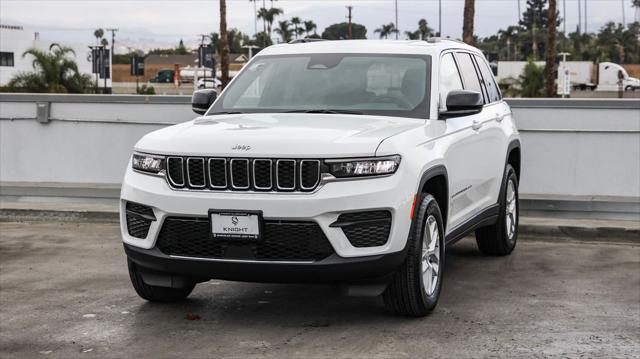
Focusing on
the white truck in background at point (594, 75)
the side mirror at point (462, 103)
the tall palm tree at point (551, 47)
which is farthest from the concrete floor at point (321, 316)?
the white truck in background at point (594, 75)

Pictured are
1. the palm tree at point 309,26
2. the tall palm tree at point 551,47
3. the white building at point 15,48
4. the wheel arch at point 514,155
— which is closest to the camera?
the wheel arch at point 514,155

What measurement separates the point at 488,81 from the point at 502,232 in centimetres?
139

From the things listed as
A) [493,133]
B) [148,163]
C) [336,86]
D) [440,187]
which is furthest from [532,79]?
[148,163]

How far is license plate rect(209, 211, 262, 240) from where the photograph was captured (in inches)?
243

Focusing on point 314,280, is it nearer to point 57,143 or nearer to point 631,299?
point 631,299

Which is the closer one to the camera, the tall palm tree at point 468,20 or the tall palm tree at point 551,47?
the tall palm tree at point 468,20

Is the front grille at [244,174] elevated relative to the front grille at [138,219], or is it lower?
elevated

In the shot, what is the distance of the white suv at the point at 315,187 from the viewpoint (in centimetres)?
617

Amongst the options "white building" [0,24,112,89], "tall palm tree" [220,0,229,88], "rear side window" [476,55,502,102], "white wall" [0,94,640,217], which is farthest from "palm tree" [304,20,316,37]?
"rear side window" [476,55,502,102]

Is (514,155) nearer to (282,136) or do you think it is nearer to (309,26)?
(282,136)

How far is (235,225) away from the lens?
245 inches

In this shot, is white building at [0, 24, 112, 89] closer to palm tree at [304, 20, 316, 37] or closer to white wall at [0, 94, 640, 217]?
palm tree at [304, 20, 316, 37]

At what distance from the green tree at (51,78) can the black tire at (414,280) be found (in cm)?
4109

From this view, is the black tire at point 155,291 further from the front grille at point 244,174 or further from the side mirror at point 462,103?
the side mirror at point 462,103
